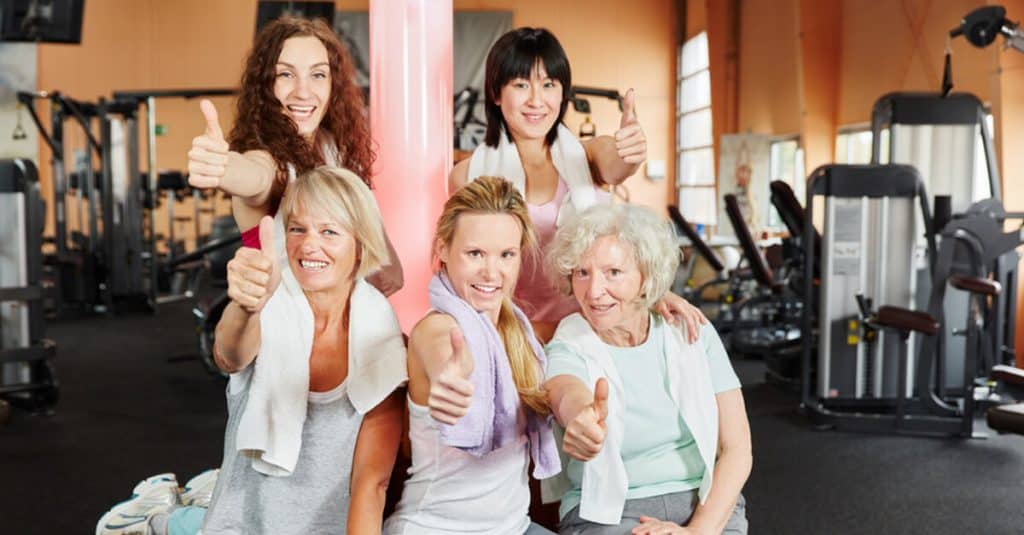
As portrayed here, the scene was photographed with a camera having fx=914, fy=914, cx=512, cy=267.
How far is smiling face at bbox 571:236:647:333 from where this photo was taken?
1620 millimetres

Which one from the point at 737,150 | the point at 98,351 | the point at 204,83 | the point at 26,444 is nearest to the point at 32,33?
the point at 98,351

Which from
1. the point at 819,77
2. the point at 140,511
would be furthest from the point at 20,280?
the point at 819,77

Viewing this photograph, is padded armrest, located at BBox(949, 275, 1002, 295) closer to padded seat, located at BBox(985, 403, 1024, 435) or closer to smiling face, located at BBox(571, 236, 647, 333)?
padded seat, located at BBox(985, 403, 1024, 435)

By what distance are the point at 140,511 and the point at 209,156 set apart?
4.22 ft

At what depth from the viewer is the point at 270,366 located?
1.41m

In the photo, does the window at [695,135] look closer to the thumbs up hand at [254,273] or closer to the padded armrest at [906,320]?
the padded armrest at [906,320]

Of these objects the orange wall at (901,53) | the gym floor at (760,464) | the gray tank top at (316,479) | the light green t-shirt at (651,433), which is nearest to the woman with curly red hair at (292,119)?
the gray tank top at (316,479)

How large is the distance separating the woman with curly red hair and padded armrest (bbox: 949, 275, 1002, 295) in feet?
11.7

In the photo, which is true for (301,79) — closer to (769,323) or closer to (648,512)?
(648,512)

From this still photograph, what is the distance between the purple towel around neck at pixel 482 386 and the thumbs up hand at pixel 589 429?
0.44 feet

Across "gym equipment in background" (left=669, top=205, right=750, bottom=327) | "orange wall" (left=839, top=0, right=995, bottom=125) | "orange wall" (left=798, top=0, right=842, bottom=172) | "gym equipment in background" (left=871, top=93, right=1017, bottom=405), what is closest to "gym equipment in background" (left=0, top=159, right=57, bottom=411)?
"gym equipment in background" (left=669, top=205, right=750, bottom=327)

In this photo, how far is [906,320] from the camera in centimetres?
437

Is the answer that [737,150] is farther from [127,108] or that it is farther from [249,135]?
[249,135]

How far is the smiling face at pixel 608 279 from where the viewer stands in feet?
Result: 5.32
